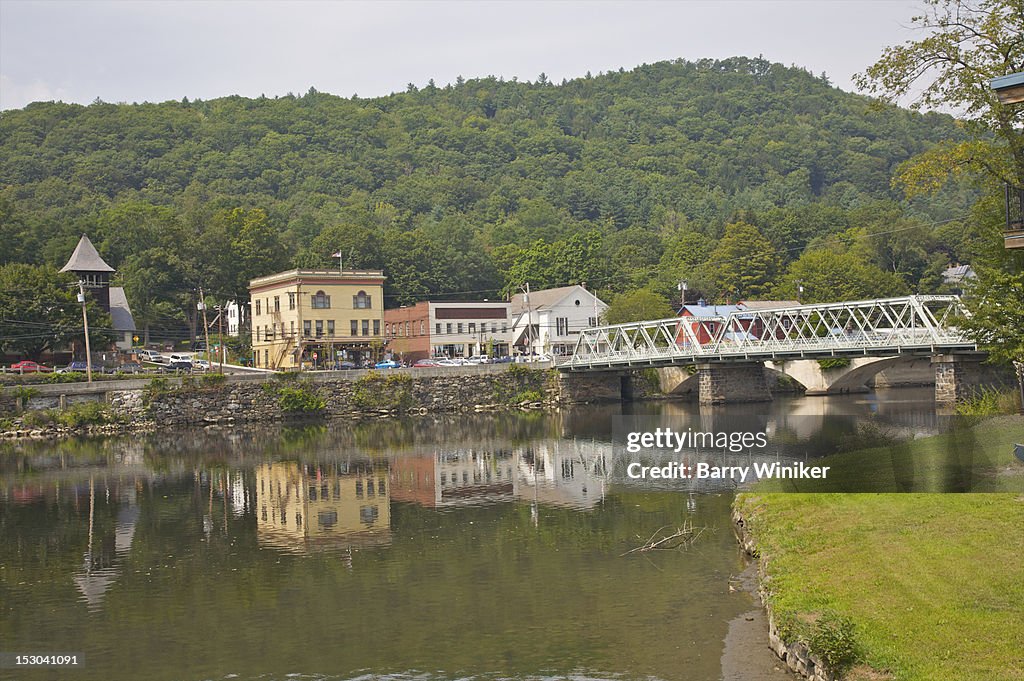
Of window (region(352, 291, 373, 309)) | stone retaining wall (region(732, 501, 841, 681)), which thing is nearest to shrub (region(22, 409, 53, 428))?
window (region(352, 291, 373, 309))

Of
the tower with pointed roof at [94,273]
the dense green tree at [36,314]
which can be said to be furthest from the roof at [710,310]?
the tower with pointed roof at [94,273]

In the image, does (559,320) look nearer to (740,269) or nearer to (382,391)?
(740,269)

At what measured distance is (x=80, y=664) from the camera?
64.8 ft

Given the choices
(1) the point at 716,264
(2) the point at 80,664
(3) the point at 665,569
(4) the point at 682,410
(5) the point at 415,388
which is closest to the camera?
(2) the point at 80,664

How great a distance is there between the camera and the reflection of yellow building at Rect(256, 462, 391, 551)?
31.5m

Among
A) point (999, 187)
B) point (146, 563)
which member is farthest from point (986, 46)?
point (146, 563)

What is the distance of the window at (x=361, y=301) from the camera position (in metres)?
96.2

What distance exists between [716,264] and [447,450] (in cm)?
→ 7340

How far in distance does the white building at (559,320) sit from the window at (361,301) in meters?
18.2

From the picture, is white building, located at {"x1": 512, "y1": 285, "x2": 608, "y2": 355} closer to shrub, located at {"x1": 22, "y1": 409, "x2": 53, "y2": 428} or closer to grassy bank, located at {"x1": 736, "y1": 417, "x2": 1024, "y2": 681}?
shrub, located at {"x1": 22, "y1": 409, "x2": 53, "y2": 428}

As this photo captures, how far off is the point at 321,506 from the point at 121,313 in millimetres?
70911

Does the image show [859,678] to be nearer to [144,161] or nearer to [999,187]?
[999,187]

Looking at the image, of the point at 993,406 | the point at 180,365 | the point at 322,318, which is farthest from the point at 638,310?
the point at 993,406

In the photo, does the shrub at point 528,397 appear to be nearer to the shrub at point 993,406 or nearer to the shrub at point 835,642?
the shrub at point 993,406
